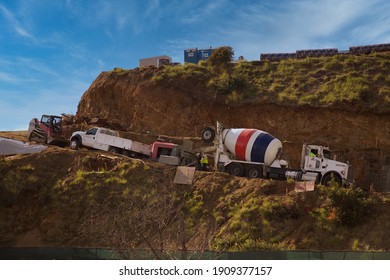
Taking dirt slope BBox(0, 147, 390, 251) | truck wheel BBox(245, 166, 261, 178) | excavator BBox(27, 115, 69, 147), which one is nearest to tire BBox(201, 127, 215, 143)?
dirt slope BBox(0, 147, 390, 251)

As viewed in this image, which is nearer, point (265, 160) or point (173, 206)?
point (173, 206)

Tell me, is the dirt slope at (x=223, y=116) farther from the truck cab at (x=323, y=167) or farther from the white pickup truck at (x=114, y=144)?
the white pickup truck at (x=114, y=144)

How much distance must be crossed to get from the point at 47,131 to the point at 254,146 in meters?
18.2

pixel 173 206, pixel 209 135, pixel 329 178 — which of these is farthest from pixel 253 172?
pixel 173 206


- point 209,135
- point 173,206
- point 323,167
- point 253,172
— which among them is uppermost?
point 209,135

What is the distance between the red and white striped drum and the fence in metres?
13.3

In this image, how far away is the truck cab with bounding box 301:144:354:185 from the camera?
2784cm

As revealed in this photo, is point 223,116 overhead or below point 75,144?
overhead

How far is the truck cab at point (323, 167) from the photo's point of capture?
2784 cm

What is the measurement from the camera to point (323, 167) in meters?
28.1

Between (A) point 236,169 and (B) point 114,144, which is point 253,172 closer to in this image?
(A) point 236,169

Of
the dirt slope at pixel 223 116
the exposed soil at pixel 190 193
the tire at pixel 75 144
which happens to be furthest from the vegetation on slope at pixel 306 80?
the tire at pixel 75 144

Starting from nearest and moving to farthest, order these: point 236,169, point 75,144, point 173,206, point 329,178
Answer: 1. point 173,206
2. point 329,178
3. point 236,169
4. point 75,144

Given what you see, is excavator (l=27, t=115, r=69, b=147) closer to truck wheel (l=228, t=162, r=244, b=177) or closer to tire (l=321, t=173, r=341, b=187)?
truck wheel (l=228, t=162, r=244, b=177)
